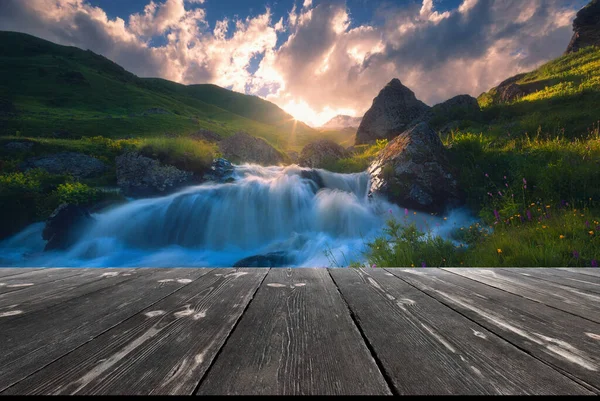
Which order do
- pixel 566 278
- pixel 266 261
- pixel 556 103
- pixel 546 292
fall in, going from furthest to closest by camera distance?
1. pixel 556 103
2. pixel 266 261
3. pixel 566 278
4. pixel 546 292

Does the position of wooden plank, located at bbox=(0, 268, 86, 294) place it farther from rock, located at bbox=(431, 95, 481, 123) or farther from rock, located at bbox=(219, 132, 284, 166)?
rock, located at bbox=(431, 95, 481, 123)

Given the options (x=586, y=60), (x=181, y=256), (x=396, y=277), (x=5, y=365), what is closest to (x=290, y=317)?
(x=5, y=365)

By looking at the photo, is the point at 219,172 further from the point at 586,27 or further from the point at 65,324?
the point at 586,27

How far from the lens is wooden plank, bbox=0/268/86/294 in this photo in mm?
1909

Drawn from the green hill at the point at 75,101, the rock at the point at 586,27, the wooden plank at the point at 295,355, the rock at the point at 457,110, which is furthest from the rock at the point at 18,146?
the rock at the point at 586,27

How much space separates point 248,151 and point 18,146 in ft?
39.1

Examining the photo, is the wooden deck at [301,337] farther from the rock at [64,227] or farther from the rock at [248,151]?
the rock at [248,151]

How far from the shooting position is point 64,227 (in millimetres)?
8375

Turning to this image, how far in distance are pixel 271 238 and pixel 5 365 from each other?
7.83 meters

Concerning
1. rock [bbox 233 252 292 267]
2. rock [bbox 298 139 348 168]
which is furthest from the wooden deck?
rock [bbox 298 139 348 168]

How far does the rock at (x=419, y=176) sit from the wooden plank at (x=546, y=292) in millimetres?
6339

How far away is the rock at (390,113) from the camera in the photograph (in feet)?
65.0

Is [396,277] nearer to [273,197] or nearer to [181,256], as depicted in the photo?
[181,256]

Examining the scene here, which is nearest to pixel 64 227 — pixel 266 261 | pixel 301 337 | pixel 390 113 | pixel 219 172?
pixel 219 172
